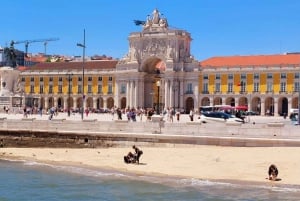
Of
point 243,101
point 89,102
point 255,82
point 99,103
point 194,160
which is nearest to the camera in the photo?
point 194,160

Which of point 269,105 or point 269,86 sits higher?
point 269,86

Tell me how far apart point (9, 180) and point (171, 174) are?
6.55 metres

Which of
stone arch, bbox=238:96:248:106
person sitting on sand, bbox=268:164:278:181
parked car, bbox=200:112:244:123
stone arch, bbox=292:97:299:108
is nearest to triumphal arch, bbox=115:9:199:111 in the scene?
stone arch, bbox=238:96:248:106

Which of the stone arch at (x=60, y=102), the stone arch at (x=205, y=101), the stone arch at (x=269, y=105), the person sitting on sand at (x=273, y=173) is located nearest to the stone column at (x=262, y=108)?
the stone arch at (x=269, y=105)

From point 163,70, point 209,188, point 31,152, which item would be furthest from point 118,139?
point 163,70

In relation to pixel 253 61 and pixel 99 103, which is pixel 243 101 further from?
pixel 99 103

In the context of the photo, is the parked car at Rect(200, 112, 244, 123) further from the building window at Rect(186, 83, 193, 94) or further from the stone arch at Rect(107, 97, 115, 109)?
the stone arch at Rect(107, 97, 115, 109)

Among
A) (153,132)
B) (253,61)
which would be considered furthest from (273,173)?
(253,61)

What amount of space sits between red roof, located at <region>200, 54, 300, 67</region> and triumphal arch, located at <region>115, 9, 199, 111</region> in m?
3.70

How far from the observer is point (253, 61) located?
10325 centimetres

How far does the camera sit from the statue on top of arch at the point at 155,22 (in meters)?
112

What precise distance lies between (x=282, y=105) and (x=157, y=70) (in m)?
26.3

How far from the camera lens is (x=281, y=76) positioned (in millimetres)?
97938

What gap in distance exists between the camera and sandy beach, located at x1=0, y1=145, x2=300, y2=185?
2456 centimetres
